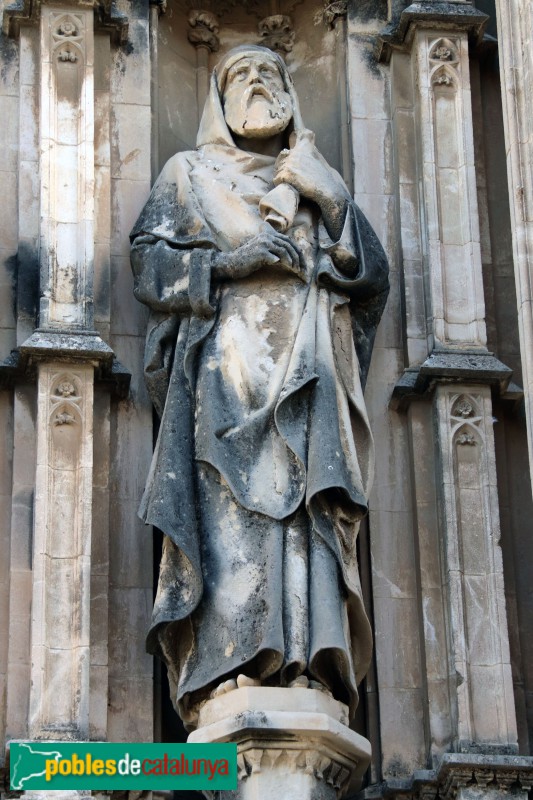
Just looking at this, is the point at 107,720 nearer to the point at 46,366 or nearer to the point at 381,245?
the point at 46,366

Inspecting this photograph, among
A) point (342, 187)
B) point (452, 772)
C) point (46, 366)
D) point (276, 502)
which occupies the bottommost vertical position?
point (452, 772)

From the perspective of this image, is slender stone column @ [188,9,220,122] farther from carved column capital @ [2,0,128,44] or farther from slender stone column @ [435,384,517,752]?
slender stone column @ [435,384,517,752]

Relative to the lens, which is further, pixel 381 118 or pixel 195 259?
pixel 381 118

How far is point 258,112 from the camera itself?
15.8 metres

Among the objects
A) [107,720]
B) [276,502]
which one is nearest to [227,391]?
[276,502]

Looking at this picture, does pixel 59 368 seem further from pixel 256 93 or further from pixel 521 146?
pixel 521 146

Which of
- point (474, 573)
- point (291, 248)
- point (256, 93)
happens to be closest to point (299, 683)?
point (474, 573)

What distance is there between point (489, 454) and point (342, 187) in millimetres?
1685

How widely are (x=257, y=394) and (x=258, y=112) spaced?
1908 millimetres

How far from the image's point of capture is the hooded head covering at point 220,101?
15859 millimetres

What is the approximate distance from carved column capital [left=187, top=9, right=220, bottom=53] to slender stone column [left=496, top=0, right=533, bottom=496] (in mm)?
2477

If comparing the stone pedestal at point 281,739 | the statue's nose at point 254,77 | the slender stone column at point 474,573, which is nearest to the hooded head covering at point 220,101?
the statue's nose at point 254,77

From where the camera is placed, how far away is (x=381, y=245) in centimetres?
1570

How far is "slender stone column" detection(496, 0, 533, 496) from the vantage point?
553 inches
